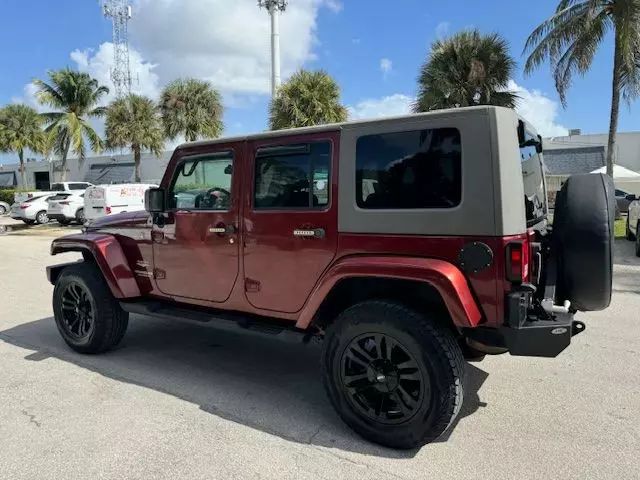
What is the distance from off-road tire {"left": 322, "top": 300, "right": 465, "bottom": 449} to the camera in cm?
317

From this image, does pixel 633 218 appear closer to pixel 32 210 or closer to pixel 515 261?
pixel 515 261

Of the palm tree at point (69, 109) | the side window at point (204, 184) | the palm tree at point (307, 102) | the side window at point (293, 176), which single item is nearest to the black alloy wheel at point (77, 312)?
the side window at point (204, 184)

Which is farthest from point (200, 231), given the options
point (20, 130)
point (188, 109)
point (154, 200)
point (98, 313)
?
point (20, 130)

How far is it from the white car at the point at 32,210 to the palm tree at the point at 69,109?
10.7m

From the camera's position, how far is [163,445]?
340 centimetres

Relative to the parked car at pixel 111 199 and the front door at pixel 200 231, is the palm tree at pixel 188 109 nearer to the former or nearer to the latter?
the parked car at pixel 111 199

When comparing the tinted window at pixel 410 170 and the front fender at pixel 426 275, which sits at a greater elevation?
the tinted window at pixel 410 170

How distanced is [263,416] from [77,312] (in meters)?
2.43

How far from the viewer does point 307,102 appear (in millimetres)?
20891

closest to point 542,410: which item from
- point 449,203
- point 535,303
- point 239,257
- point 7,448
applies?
point 535,303

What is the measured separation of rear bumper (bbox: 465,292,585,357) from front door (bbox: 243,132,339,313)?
1170 mm

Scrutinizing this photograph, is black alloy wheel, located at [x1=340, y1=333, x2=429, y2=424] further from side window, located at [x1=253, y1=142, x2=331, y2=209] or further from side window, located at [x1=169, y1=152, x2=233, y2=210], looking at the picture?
side window, located at [x1=169, y1=152, x2=233, y2=210]

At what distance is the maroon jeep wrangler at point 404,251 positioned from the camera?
312 cm

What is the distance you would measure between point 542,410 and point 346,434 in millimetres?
1430
